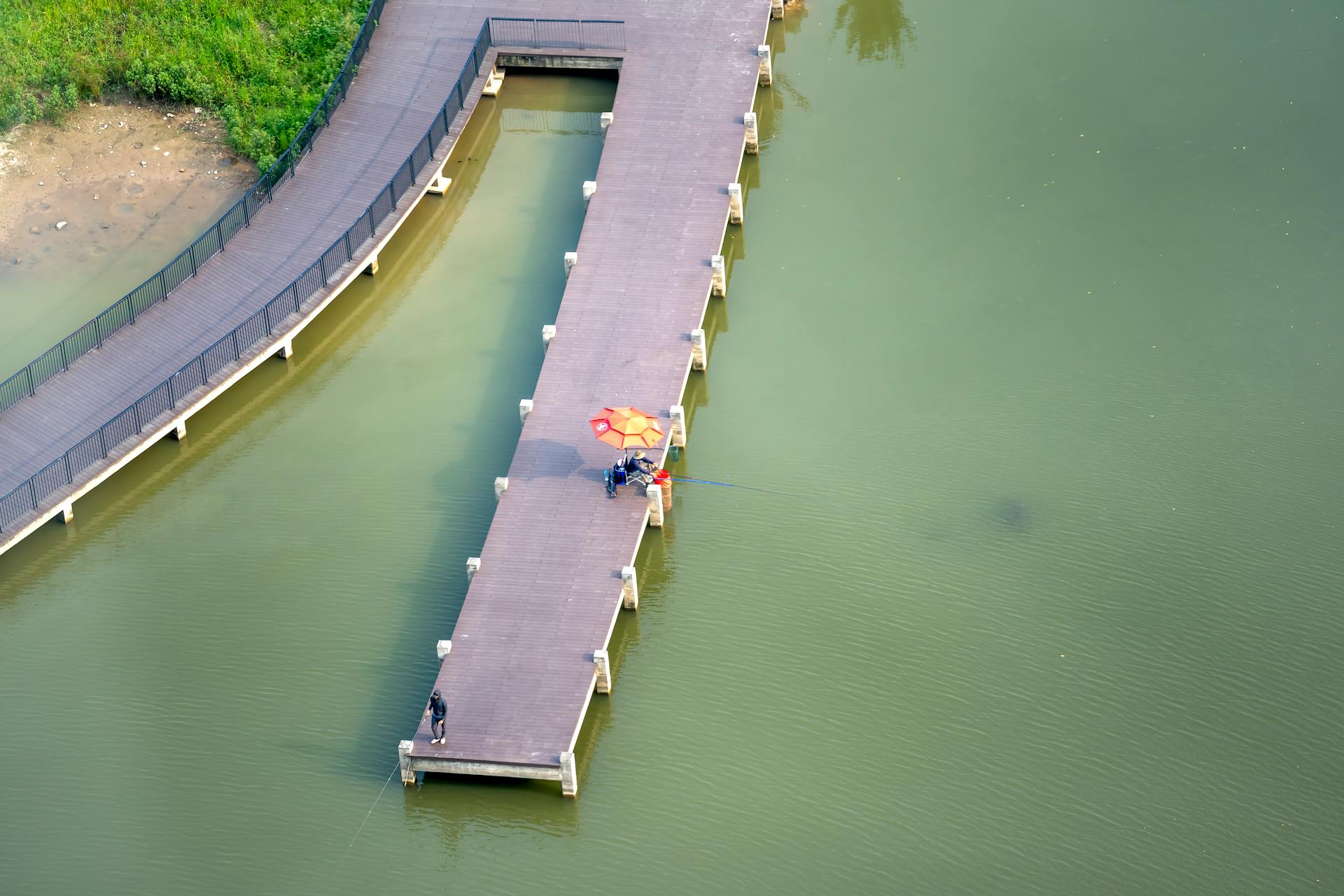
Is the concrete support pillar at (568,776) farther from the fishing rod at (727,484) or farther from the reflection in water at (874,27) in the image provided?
the reflection in water at (874,27)

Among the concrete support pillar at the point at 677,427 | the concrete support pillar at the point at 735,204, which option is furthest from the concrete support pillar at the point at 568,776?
the concrete support pillar at the point at 735,204

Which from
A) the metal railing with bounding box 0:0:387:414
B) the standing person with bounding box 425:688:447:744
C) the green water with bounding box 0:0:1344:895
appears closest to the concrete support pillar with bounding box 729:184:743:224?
the green water with bounding box 0:0:1344:895

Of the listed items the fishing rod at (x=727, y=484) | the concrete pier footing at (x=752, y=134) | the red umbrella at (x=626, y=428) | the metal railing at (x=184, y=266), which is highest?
the concrete pier footing at (x=752, y=134)

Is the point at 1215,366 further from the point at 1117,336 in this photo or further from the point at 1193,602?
the point at 1193,602

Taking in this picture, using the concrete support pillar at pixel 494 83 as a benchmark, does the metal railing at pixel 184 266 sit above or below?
below

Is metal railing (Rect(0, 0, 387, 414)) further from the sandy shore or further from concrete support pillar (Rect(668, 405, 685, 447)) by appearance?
concrete support pillar (Rect(668, 405, 685, 447))

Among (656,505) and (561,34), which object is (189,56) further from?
(656,505)
